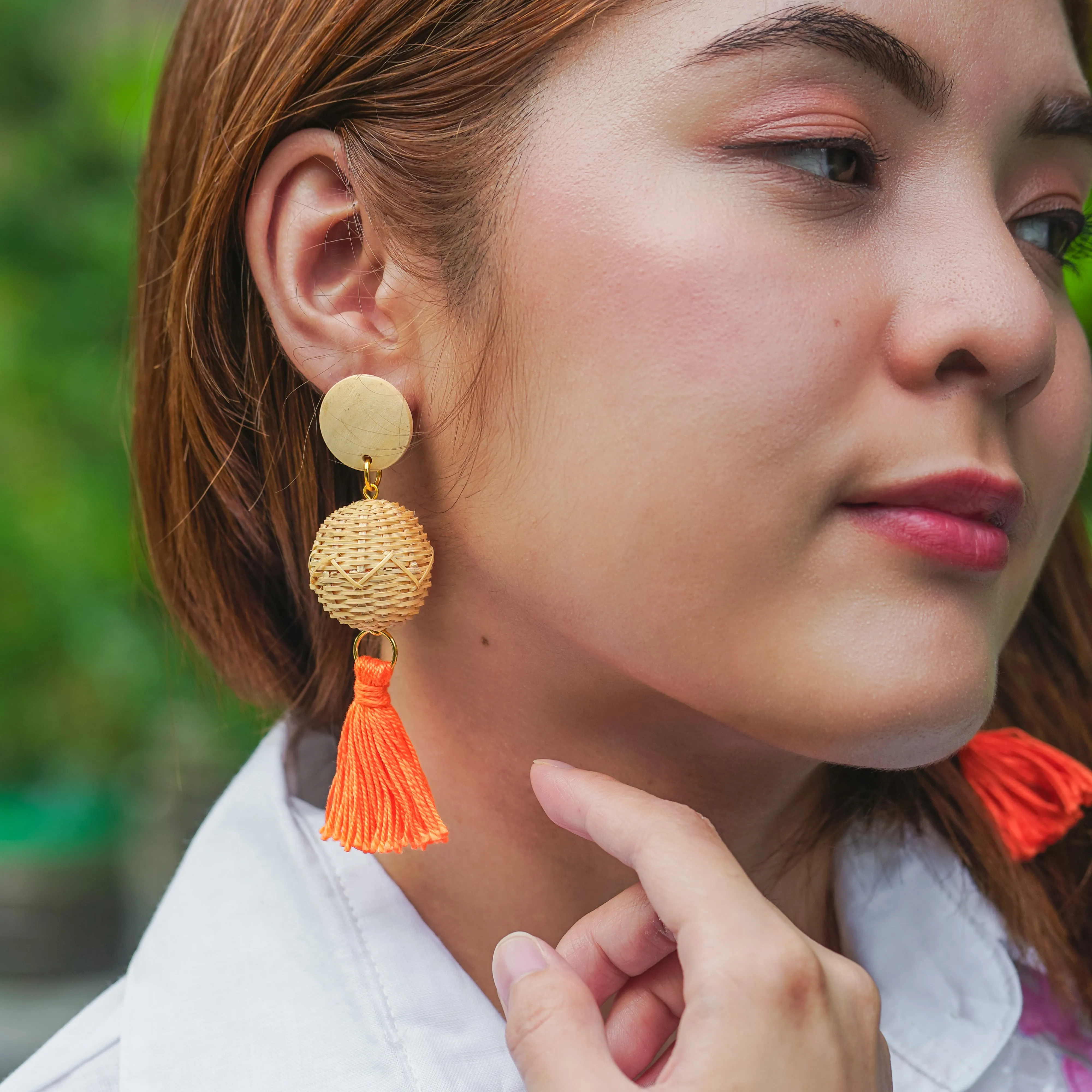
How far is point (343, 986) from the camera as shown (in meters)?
1.36

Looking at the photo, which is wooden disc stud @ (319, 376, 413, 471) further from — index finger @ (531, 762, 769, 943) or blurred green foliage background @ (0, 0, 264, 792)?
blurred green foliage background @ (0, 0, 264, 792)

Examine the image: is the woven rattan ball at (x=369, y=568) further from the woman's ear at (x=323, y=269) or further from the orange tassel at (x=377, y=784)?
the woman's ear at (x=323, y=269)

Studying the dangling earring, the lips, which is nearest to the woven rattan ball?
the dangling earring

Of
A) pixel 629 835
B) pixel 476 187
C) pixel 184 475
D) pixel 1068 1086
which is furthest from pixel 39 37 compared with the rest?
pixel 1068 1086

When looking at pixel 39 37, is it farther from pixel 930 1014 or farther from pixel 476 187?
pixel 930 1014

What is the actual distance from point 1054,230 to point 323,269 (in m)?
0.94

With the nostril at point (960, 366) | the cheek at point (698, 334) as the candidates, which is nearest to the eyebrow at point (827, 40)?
the cheek at point (698, 334)

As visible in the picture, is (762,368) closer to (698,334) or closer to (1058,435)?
(698,334)

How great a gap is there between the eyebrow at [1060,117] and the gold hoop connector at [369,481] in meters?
0.81

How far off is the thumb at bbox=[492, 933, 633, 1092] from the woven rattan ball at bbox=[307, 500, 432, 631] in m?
0.38

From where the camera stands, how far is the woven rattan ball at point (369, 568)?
49.4 inches

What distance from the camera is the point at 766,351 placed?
44.0 inches

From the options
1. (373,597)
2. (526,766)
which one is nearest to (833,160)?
(373,597)

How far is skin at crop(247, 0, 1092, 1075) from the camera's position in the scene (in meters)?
1.13
